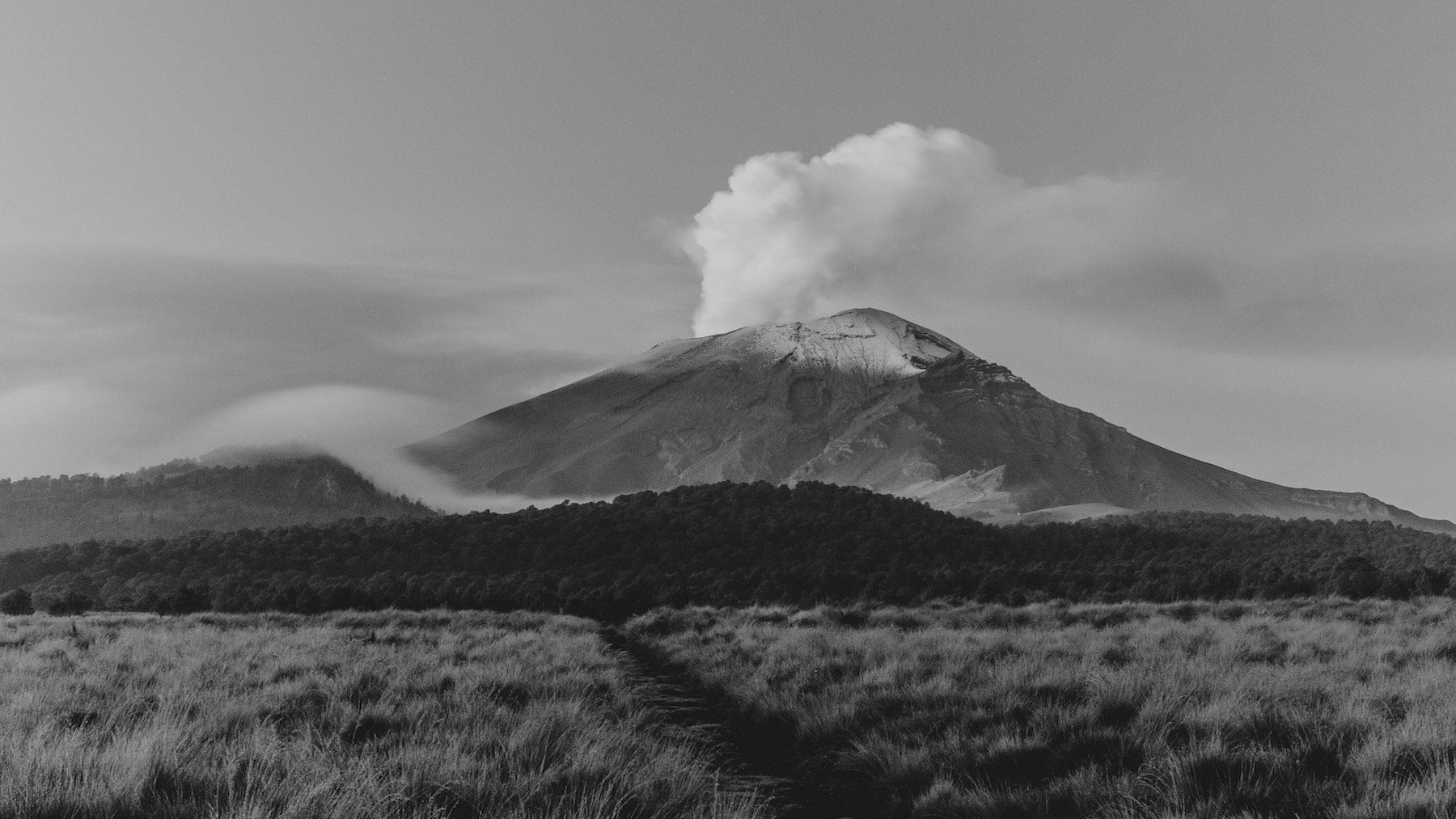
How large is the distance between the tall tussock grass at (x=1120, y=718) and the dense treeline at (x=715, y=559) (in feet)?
87.9

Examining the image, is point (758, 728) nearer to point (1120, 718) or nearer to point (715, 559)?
point (1120, 718)

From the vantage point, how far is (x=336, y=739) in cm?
688

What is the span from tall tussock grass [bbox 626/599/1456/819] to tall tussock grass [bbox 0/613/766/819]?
155 cm

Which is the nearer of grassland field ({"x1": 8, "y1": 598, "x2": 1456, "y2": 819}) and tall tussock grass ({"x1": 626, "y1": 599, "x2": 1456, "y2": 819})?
grassland field ({"x1": 8, "y1": 598, "x2": 1456, "y2": 819})

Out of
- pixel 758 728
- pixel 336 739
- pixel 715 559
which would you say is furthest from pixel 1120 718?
pixel 715 559

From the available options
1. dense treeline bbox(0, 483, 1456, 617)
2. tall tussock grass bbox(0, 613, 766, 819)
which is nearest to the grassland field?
tall tussock grass bbox(0, 613, 766, 819)

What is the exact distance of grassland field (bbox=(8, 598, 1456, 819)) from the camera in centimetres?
530

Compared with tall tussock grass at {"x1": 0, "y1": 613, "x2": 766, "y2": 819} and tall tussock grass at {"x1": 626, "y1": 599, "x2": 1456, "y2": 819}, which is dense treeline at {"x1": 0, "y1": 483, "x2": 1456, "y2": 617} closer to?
tall tussock grass at {"x1": 626, "y1": 599, "x2": 1456, "y2": 819}

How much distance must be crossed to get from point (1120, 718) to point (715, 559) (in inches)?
3082

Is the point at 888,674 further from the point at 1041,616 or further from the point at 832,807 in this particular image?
the point at 1041,616

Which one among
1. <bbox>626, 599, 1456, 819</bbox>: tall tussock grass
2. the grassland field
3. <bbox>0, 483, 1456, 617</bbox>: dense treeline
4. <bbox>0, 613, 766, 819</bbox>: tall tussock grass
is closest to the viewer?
<bbox>0, 613, 766, 819</bbox>: tall tussock grass

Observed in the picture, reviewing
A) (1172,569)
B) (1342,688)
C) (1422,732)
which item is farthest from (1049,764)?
(1172,569)

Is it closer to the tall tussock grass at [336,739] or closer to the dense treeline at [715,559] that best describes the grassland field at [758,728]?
the tall tussock grass at [336,739]

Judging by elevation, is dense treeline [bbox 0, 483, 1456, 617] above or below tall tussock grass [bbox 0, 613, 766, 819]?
below
